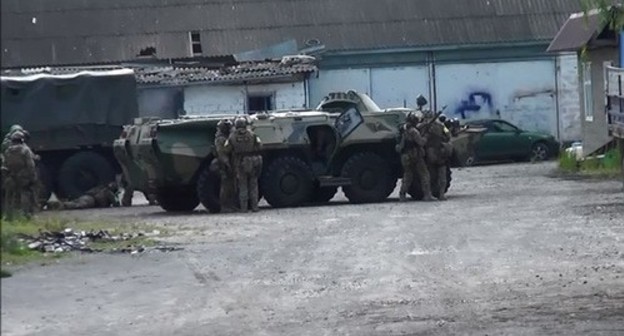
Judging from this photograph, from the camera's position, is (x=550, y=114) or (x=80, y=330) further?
(x=550, y=114)

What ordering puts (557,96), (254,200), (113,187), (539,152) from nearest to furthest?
1. (254,200)
2. (113,187)
3. (539,152)
4. (557,96)

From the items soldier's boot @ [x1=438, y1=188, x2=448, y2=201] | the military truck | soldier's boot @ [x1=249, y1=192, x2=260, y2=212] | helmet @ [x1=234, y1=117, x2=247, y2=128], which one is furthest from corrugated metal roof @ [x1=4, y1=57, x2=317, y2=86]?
soldier's boot @ [x1=438, y1=188, x2=448, y2=201]

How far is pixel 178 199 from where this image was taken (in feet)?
78.9

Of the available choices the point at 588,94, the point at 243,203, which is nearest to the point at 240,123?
the point at 243,203

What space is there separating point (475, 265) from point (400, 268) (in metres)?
0.75

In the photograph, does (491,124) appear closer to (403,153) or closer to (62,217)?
(403,153)

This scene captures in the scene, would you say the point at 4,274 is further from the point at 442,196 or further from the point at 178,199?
the point at 178,199

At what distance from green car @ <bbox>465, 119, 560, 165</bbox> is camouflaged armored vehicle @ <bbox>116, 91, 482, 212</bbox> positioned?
42.5ft

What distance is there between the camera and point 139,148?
22797 mm

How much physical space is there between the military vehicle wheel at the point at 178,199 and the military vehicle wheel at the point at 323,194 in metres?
2.11

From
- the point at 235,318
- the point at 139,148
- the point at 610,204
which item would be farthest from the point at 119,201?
the point at 235,318

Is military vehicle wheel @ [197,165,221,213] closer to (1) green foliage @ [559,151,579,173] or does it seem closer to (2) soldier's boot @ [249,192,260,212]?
(2) soldier's boot @ [249,192,260,212]

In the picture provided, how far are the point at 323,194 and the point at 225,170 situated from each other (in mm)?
2741

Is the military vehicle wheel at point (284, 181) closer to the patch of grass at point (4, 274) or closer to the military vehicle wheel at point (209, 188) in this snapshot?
the military vehicle wheel at point (209, 188)
